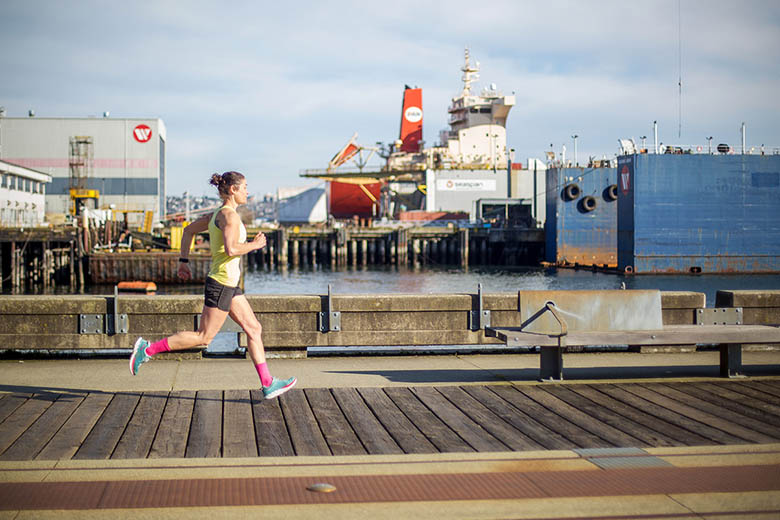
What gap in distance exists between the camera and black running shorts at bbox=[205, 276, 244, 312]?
21.6 feet

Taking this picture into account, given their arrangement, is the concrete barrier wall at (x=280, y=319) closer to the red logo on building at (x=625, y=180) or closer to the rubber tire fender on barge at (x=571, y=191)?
the red logo on building at (x=625, y=180)

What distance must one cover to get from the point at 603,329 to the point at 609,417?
1.53 m

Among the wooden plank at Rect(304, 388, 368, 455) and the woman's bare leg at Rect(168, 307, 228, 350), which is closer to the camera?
the wooden plank at Rect(304, 388, 368, 455)

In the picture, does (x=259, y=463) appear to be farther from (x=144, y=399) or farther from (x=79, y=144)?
(x=79, y=144)

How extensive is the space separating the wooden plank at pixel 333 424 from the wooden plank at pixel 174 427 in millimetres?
1026

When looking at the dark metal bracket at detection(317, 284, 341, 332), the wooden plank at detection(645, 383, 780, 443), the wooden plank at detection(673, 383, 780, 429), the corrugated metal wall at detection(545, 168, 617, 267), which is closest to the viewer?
the wooden plank at detection(645, 383, 780, 443)

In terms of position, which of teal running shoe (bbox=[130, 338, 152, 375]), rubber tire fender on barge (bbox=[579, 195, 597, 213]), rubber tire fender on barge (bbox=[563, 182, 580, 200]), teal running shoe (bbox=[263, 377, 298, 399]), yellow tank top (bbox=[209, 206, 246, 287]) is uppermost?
rubber tire fender on barge (bbox=[563, 182, 580, 200])

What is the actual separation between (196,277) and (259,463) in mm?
47309

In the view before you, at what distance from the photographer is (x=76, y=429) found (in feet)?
19.8

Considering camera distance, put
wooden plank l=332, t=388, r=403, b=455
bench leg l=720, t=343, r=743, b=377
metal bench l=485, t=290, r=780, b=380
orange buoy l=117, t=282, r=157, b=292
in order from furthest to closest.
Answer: orange buoy l=117, t=282, r=157, b=292 → bench leg l=720, t=343, r=743, b=377 → metal bench l=485, t=290, r=780, b=380 → wooden plank l=332, t=388, r=403, b=455

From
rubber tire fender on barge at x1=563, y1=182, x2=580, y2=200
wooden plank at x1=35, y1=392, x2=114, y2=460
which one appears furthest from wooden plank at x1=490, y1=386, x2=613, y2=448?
rubber tire fender on barge at x1=563, y1=182, x2=580, y2=200

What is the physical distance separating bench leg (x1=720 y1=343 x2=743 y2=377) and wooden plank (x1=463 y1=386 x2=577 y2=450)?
2.52 m

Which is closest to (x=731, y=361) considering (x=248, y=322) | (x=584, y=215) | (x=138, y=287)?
(x=248, y=322)

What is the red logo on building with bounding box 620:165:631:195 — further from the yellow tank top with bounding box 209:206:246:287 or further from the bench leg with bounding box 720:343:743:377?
the yellow tank top with bounding box 209:206:246:287
